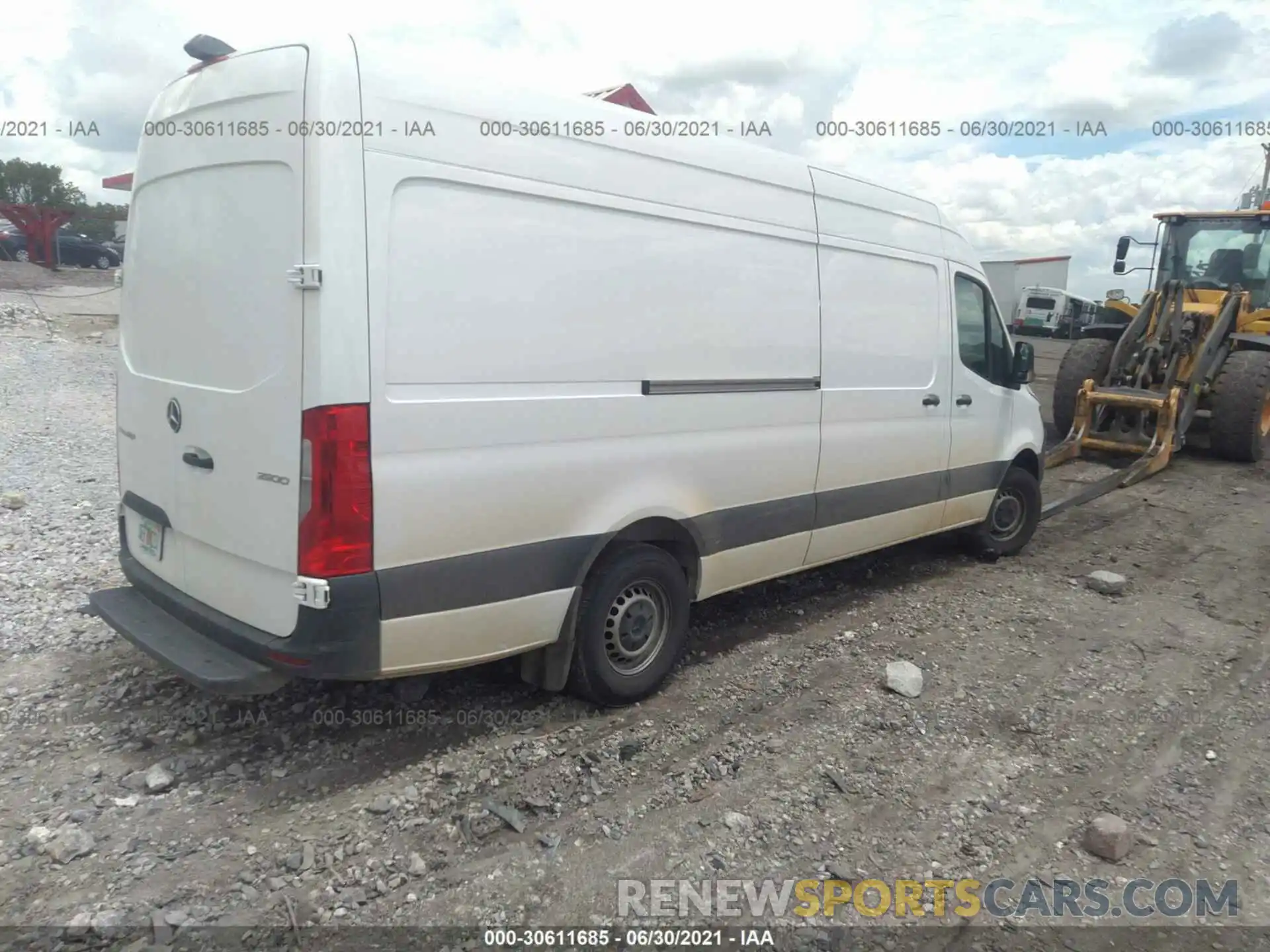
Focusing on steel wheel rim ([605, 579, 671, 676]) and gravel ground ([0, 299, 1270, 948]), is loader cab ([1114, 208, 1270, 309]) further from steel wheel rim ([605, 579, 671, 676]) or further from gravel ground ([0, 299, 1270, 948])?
steel wheel rim ([605, 579, 671, 676])

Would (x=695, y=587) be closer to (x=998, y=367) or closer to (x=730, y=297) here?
(x=730, y=297)

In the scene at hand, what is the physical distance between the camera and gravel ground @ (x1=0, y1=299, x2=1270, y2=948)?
289 cm

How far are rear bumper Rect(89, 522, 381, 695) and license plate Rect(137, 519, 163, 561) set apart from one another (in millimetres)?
273

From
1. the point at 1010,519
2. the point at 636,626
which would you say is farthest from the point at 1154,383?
the point at 636,626

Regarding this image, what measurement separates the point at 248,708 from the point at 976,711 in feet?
10.9

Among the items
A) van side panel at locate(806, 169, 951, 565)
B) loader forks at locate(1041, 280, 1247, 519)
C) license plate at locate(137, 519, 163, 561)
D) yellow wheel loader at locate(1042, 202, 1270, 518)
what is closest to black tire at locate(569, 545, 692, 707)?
van side panel at locate(806, 169, 951, 565)

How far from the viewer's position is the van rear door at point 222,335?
299cm

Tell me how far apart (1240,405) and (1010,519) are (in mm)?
5334

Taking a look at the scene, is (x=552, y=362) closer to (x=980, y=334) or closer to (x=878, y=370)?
(x=878, y=370)

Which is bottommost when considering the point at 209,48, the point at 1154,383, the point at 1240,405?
the point at 1240,405

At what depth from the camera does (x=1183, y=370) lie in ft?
34.1

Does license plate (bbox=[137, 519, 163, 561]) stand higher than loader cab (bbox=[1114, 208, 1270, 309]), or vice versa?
loader cab (bbox=[1114, 208, 1270, 309])

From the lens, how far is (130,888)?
277 centimetres

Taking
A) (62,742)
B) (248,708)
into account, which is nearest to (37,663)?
(62,742)
